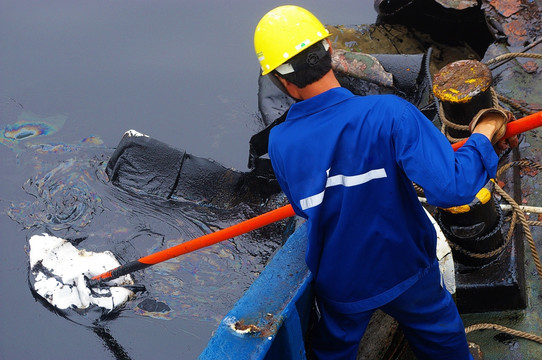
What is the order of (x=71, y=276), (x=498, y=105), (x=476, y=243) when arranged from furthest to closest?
(x=71, y=276) → (x=498, y=105) → (x=476, y=243)

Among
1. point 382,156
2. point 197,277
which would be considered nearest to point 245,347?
A: point 382,156

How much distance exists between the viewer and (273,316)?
2.02m

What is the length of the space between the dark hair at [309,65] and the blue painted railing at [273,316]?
0.81m

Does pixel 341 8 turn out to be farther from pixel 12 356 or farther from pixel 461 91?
pixel 12 356

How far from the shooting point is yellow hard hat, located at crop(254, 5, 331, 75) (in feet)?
5.79

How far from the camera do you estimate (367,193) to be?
1801 mm

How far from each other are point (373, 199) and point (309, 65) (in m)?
0.48

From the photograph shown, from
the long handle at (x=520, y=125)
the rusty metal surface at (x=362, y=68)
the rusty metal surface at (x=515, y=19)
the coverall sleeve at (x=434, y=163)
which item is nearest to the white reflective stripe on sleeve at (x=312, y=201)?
the coverall sleeve at (x=434, y=163)

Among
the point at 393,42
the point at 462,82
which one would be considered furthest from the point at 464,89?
the point at 393,42

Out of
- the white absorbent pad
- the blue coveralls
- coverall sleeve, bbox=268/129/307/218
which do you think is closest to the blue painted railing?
the blue coveralls

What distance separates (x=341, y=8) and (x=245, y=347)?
484cm

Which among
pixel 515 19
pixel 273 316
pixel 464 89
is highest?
pixel 464 89

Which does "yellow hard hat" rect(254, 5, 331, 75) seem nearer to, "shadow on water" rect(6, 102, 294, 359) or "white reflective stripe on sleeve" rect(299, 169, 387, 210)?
"white reflective stripe on sleeve" rect(299, 169, 387, 210)

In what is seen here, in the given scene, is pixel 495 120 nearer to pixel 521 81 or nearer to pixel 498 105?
pixel 498 105
